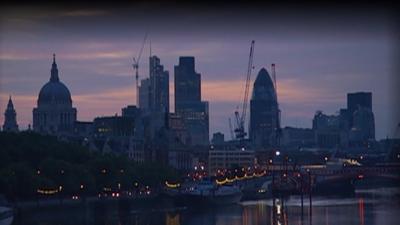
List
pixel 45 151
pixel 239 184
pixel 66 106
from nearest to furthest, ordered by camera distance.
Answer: pixel 45 151
pixel 239 184
pixel 66 106

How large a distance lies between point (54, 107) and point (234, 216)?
18134 millimetres

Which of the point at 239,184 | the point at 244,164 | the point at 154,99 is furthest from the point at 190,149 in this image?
the point at 154,99

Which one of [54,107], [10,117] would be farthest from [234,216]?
[54,107]

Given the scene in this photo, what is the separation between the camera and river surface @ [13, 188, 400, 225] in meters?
12.8

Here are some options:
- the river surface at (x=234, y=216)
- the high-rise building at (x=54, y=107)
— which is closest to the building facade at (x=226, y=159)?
the high-rise building at (x=54, y=107)

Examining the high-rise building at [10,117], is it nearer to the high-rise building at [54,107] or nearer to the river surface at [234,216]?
the high-rise building at [54,107]

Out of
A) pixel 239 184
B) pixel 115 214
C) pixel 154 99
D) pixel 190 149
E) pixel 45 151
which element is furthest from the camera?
pixel 154 99

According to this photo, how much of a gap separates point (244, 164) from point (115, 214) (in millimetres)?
16371

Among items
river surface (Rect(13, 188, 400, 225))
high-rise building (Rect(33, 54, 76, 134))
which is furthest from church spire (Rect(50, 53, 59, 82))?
river surface (Rect(13, 188, 400, 225))

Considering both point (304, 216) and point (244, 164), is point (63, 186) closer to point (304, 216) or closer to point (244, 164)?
point (304, 216)

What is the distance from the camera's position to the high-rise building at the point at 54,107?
32125 mm

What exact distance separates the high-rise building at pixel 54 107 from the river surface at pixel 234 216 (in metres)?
15.9

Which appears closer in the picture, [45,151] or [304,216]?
[304,216]

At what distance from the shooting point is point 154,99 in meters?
38.4
